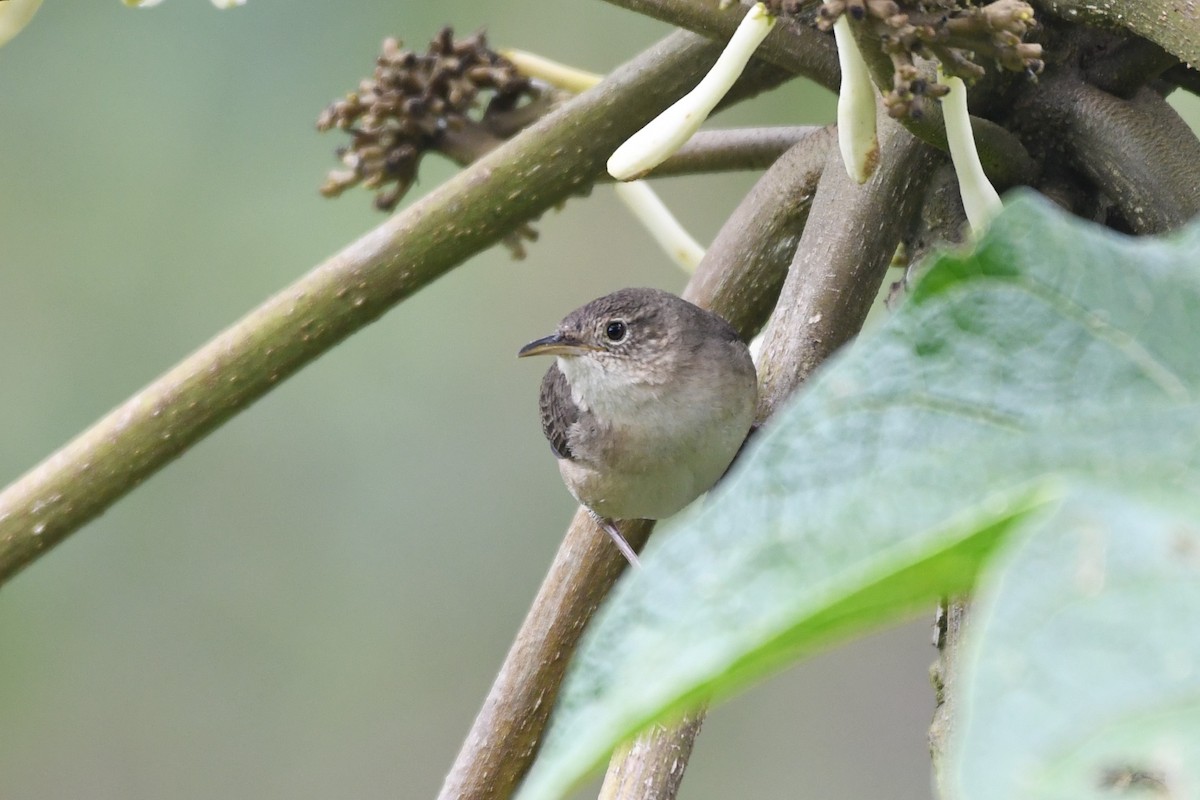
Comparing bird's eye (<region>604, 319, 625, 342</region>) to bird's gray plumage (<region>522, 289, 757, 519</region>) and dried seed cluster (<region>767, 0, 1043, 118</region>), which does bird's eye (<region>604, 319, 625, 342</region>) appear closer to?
bird's gray plumage (<region>522, 289, 757, 519</region>)

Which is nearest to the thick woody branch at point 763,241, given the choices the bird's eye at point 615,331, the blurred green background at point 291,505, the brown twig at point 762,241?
the brown twig at point 762,241

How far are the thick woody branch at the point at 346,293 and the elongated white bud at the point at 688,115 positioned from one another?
1.12 ft

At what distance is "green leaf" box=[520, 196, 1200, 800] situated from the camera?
412 millimetres

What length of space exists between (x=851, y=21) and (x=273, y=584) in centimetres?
316

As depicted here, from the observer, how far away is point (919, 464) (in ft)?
1.50

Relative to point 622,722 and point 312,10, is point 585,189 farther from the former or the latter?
point 312,10

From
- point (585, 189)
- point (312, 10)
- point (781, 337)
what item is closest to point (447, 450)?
point (312, 10)

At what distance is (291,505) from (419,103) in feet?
7.42

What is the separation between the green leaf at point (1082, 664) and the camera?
14.3 inches

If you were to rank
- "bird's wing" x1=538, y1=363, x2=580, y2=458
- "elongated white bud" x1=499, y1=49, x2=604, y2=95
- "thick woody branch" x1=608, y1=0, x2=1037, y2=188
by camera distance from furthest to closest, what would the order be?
"bird's wing" x1=538, y1=363, x2=580, y2=458, "elongated white bud" x1=499, y1=49, x2=604, y2=95, "thick woody branch" x1=608, y1=0, x2=1037, y2=188

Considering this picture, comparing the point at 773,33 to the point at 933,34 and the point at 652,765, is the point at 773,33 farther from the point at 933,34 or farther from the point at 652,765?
→ the point at 652,765

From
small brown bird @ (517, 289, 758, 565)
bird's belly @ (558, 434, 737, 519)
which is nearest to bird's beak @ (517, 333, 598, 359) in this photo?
small brown bird @ (517, 289, 758, 565)

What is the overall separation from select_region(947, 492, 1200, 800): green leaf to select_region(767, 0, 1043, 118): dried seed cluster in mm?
598

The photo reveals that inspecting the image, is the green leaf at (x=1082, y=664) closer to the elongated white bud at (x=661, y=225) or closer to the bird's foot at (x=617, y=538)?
the bird's foot at (x=617, y=538)
